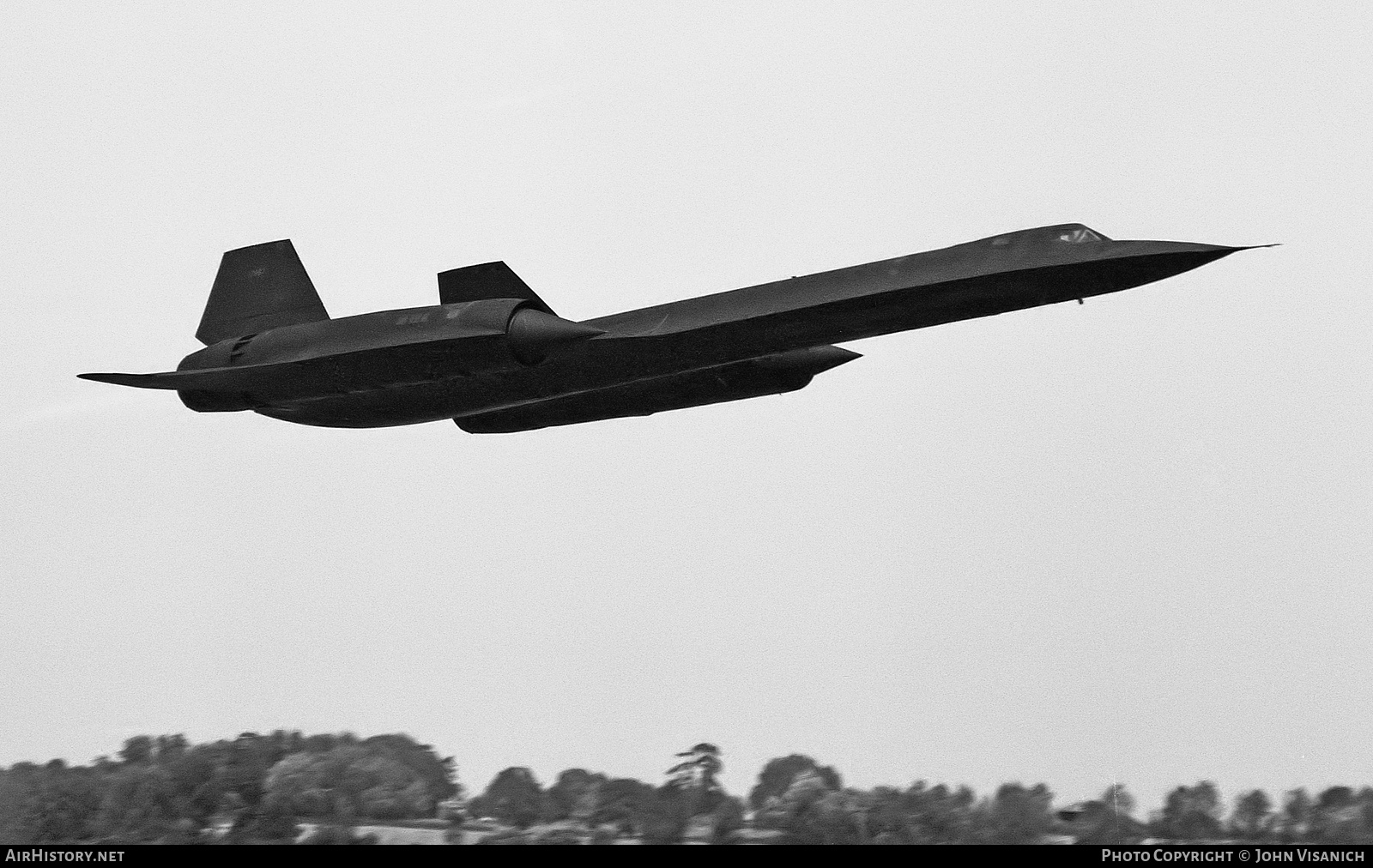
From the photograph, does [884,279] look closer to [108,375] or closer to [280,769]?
[108,375]

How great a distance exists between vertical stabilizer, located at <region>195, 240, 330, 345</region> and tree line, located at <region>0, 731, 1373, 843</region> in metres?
56.9

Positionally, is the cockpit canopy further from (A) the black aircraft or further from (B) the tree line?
(B) the tree line

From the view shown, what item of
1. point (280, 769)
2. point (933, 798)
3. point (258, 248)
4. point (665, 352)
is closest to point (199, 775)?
point (280, 769)

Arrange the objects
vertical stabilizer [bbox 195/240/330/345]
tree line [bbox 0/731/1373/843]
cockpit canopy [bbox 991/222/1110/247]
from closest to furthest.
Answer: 1. cockpit canopy [bbox 991/222/1110/247]
2. vertical stabilizer [bbox 195/240/330/345]
3. tree line [bbox 0/731/1373/843]

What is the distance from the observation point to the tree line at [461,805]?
3322 inches

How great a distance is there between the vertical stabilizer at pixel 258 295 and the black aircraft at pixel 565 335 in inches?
1.0

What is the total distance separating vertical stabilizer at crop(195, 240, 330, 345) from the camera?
26234mm

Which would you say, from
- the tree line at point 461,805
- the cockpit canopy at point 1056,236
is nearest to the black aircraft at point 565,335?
the cockpit canopy at point 1056,236

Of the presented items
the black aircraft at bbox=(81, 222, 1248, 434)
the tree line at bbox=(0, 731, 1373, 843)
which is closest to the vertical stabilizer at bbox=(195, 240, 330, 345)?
the black aircraft at bbox=(81, 222, 1248, 434)

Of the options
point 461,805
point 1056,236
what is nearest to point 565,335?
point 1056,236

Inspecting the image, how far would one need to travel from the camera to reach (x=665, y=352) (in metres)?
21.7

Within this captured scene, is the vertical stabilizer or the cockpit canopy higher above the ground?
the vertical stabilizer

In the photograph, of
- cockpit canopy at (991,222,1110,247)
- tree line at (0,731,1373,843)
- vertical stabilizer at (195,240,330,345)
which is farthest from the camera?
tree line at (0,731,1373,843)

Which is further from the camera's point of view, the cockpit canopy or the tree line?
the tree line
